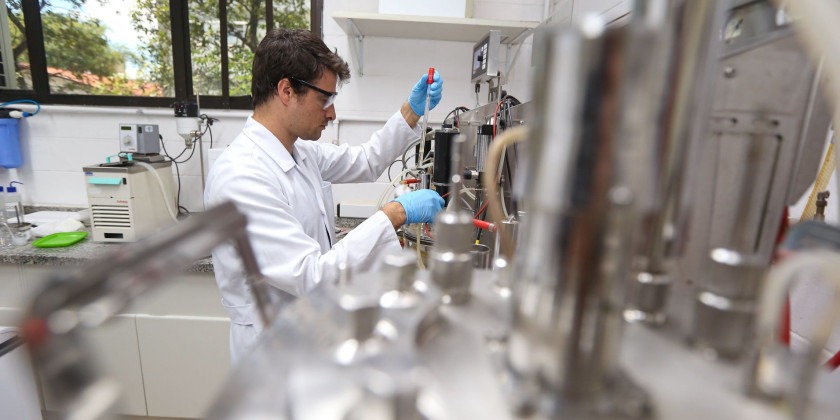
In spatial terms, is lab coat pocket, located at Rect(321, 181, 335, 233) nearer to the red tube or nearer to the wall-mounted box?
the wall-mounted box

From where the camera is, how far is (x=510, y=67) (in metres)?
2.04

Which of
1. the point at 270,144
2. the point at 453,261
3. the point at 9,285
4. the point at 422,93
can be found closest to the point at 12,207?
the point at 9,285

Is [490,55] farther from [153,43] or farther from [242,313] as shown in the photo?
[153,43]

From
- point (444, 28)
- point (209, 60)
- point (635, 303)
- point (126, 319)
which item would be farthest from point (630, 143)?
point (209, 60)

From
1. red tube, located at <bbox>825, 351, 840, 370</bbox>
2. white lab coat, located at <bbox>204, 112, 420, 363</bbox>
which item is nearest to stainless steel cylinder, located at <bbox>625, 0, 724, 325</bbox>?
red tube, located at <bbox>825, 351, 840, 370</bbox>

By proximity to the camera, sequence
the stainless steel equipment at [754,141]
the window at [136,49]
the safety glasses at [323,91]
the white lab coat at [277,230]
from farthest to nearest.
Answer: the window at [136,49], the safety glasses at [323,91], the white lab coat at [277,230], the stainless steel equipment at [754,141]

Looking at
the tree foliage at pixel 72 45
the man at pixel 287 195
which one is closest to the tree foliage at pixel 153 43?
the tree foliage at pixel 72 45

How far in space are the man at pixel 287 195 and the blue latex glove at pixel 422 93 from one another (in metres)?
0.34

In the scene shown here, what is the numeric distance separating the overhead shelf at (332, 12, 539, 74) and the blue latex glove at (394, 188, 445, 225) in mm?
935

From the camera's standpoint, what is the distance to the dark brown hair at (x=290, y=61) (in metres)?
1.19

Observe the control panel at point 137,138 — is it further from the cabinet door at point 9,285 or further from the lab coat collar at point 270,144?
the lab coat collar at point 270,144

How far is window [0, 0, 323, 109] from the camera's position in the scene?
6.72ft

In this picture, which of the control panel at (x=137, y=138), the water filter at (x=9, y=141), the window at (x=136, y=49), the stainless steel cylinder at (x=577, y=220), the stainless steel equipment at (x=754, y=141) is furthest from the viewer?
the window at (x=136, y=49)

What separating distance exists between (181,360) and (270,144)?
1058mm
